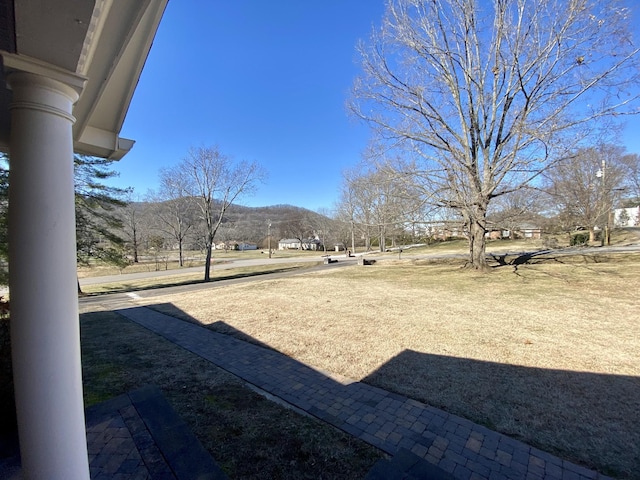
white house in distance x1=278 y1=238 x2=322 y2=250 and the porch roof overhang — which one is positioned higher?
the porch roof overhang

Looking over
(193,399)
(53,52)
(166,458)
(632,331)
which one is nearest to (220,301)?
(193,399)

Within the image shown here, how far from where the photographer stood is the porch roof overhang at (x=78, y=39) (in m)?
1.16

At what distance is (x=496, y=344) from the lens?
4.63 m

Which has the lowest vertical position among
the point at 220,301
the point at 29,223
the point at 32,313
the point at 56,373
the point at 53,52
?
the point at 220,301

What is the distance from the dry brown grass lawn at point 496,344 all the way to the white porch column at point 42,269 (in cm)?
310

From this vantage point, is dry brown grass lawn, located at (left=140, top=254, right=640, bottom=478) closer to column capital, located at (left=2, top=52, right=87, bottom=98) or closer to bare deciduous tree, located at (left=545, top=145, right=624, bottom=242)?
column capital, located at (left=2, top=52, right=87, bottom=98)

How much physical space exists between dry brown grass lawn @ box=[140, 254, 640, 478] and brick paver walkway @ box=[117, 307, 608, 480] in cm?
19

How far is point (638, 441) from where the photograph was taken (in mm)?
2400

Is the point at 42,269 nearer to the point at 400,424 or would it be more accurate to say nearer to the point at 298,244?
the point at 400,424

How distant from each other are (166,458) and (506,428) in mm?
2972

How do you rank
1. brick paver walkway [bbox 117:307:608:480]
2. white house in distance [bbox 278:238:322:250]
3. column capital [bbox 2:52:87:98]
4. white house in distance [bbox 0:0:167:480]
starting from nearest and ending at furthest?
1. column capital [bbox 2:52:87:98]
2. white house in distance [bbox 0:0:167:480]
3. brick paver walkway [bbox 117:307:608:480]
4. white house in distance [bbox 278:238:322:250]

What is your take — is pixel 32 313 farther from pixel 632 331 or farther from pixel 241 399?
pixel 632 331

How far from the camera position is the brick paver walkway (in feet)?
7.13

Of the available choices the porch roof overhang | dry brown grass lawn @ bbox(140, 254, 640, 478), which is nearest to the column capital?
the porch roof overhang
